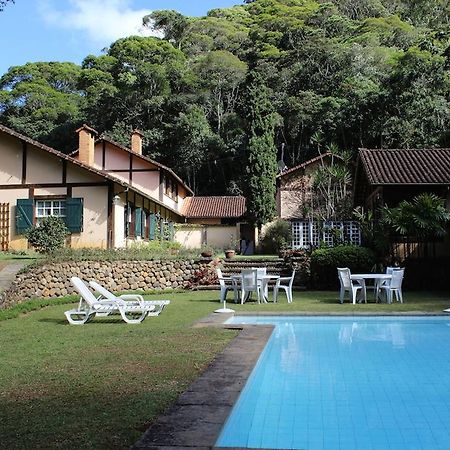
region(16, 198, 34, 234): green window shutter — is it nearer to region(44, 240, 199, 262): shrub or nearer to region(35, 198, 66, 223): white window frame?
region(35, 198, 66, 223): white window frame

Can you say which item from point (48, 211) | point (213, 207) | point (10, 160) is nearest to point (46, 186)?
point (48, 211)

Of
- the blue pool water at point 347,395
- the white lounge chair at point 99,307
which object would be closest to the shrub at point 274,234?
the white lounge chair at point 99,307

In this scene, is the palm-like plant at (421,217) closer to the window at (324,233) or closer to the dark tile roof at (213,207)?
the window at (324,233)

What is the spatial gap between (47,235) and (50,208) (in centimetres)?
266

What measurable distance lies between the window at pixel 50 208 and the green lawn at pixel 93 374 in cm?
1098

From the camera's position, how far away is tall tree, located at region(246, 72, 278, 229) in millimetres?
31656

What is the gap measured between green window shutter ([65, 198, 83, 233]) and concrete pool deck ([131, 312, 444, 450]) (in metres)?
15.5

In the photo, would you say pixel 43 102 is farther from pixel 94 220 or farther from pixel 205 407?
pixel 205 407

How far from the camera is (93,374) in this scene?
561cm

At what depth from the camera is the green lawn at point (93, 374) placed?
12.1 ft

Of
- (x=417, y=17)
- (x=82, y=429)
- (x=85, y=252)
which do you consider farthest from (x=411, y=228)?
(x=417, y=17)

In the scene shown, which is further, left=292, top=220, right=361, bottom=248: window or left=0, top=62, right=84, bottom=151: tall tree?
left=0, top=62, right=84, bottom=151: tall tree

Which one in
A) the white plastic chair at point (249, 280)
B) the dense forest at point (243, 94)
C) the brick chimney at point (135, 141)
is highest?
the dense forest at point (243, 94)

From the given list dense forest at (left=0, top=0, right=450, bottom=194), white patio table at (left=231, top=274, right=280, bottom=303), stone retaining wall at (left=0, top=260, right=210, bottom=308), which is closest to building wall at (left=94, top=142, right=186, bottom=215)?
dense forest at (left=0, top=0, right=450, bottom=194)
